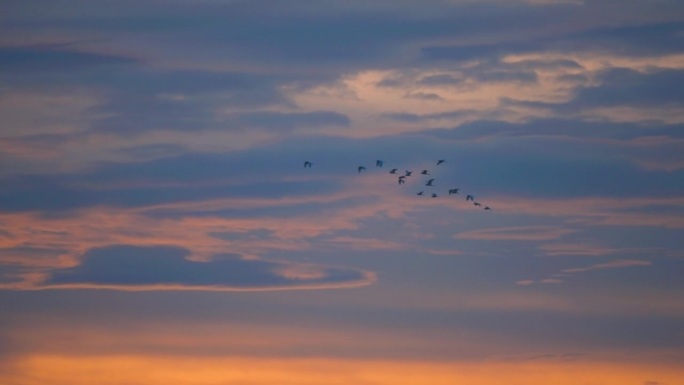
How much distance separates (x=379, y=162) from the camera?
7631 centimetres

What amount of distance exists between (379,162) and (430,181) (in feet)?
40.6

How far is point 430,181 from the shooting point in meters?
80.9
